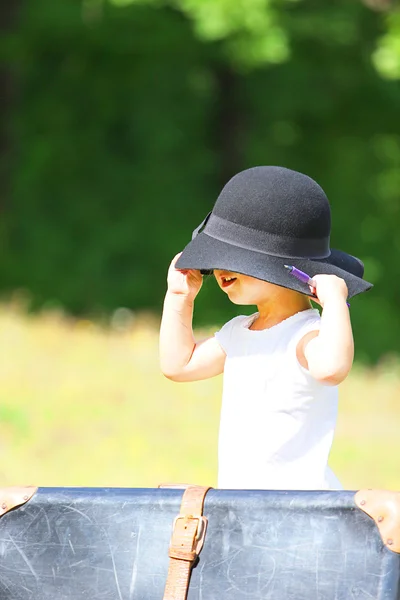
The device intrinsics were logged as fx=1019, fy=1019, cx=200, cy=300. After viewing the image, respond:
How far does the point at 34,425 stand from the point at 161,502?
395 centimetres

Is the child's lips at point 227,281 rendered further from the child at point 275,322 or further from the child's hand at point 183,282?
the child's hand at point 183,282

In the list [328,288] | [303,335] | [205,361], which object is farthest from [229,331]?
[328,288]

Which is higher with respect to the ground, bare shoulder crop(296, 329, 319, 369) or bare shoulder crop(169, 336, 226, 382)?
bare shoulder crop(296, 329, 319, 369)

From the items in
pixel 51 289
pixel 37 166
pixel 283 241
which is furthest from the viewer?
pixel 37 166

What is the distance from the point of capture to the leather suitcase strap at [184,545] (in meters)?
2.46

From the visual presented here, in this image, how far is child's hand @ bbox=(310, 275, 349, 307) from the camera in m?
2.58

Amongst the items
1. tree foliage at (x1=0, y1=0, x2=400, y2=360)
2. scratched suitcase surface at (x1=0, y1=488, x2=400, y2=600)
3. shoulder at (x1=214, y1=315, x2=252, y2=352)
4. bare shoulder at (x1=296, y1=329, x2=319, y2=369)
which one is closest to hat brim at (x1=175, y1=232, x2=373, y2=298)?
bare shoulder at (x1=296, y1=329, x2=319, y2=369)

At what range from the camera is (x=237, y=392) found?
2754 millimetres

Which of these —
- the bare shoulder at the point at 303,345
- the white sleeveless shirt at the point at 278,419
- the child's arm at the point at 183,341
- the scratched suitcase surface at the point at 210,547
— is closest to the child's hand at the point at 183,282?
the child's arm at the point at 183,341

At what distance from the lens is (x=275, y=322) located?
2822 mm

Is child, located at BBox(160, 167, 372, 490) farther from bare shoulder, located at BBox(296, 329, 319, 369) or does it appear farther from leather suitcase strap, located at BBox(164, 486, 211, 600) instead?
leather suitcase strap, located at BBox(164, 486, 211, 600)

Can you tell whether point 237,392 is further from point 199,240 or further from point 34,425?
point 34,425

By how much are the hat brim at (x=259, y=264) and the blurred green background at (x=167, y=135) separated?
7.13 metres

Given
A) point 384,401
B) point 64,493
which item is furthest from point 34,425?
point 64,493
